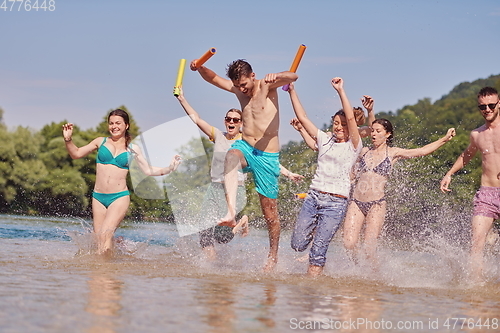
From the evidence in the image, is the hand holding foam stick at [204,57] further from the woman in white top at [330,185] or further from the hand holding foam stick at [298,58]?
the woman in white top at [330,185]

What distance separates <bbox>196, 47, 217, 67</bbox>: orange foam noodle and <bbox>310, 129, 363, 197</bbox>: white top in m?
1.64

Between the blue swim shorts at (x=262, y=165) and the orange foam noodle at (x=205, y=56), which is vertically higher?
the orange foam noodle at (x=205, y=56)

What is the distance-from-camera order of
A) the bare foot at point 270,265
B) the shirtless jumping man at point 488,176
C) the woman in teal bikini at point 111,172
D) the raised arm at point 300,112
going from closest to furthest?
the shirtless jumping man at point 488,176, the raised arm at point 300,112, the bare foot at point 270,265, the woman in teal bikini at point 111,172

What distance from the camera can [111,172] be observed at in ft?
27.2

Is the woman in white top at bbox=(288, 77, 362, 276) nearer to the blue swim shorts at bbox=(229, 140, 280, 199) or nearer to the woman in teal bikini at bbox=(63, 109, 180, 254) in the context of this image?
the blue swim shorts at bbox=(229, 140, 280, 199)

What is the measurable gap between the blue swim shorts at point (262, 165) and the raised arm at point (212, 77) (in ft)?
2.21

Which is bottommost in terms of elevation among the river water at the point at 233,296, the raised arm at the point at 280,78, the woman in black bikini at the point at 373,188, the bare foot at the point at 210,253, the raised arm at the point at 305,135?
the river water at the point at 233,296

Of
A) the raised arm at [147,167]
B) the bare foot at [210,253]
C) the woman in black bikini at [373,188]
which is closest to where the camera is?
the woman in black bikini at [373,188]

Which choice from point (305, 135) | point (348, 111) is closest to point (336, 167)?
point (348, 111)

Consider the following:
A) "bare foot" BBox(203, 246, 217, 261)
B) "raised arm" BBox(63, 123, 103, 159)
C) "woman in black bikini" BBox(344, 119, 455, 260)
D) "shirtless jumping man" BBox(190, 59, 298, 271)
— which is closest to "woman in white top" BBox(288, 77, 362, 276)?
"shirtless jumping man" BBox(190, 59, 298, 271)

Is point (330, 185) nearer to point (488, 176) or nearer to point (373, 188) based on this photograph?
point (373, 188)

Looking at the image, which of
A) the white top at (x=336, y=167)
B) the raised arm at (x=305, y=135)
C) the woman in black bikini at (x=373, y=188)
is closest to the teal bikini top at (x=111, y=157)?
the raised arm at (x=305, y=135)

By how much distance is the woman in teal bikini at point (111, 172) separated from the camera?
27.0 feet

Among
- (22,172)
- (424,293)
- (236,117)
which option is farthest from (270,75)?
(22,172)
